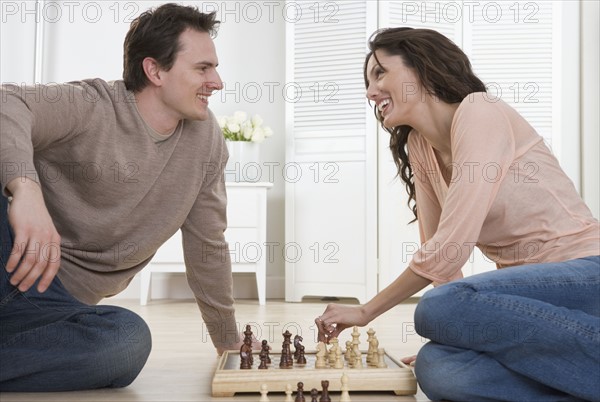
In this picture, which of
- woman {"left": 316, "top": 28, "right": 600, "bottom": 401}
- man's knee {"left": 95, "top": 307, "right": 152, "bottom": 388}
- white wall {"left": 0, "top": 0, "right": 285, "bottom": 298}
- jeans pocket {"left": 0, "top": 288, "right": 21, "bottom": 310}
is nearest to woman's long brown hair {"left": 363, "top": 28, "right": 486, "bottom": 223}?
woman {"left": 316, "top": 28, "right": 600, "bottom": 401}

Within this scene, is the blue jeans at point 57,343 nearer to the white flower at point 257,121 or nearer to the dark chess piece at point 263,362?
the dark chess piece at point 263,362

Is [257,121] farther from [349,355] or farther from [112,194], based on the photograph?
[349,355]

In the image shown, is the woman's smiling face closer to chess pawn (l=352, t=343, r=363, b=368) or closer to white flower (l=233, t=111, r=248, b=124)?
chess pawn (l=352, t=343, r=363, b=368)

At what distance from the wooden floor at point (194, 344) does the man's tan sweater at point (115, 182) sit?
0.30 meters

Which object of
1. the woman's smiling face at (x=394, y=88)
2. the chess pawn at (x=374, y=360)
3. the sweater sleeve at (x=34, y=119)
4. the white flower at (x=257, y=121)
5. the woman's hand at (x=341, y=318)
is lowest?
the chess pawn at (x=374, y=360)

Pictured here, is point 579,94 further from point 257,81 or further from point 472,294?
point 472,294

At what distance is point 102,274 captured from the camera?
78.6 inches

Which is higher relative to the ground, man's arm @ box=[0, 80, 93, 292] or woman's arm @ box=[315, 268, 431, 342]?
man's arm @ box=[0, 80, 93, 292]

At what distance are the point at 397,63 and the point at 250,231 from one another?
107 inches

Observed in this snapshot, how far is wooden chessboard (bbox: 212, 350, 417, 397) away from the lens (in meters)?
1.69

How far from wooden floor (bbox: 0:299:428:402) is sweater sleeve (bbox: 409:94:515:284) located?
327 millimetres

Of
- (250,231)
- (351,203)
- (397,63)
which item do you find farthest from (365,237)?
(397,63)

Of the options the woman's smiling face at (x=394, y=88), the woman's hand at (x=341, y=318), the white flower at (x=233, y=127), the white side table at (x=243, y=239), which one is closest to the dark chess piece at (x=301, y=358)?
the woman's hand at (x=341, y=318)

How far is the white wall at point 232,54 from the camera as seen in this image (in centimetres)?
514
